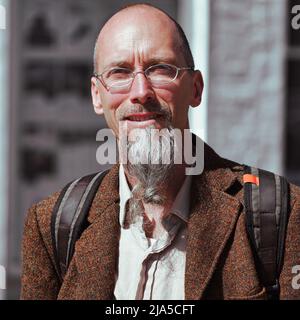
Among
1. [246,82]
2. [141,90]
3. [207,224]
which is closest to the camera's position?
[141,90]

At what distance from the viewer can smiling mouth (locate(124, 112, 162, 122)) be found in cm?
181

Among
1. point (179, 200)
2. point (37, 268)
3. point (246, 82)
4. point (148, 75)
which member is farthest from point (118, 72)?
point (246, 82)

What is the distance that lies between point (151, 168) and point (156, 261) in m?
0.25

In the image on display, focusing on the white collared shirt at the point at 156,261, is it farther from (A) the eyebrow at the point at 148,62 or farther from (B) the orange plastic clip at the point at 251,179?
(A) the eyebrow at the point at 148,62

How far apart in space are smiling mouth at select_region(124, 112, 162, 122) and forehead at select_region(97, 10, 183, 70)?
0.13 m

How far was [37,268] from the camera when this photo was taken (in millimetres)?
1977

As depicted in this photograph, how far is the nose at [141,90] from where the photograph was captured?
5.87ft

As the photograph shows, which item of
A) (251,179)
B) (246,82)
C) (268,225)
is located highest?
(246,82)

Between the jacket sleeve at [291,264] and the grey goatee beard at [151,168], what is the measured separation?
345mm

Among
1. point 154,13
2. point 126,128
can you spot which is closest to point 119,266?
point 126,128

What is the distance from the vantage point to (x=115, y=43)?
1.83 metres

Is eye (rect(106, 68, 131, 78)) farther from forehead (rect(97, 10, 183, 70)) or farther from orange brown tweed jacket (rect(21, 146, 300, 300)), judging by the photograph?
orange brown tweed jacket (rect(21, 146, 300, 300))

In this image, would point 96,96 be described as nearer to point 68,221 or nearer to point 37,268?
point 68,221

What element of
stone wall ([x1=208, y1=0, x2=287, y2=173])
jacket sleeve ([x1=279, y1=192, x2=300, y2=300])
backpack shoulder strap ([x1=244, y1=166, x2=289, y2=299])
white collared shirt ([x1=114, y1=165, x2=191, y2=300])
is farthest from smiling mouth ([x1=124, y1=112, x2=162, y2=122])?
stone wall ([x1=208, y1=0, x2=287, y2=173])
